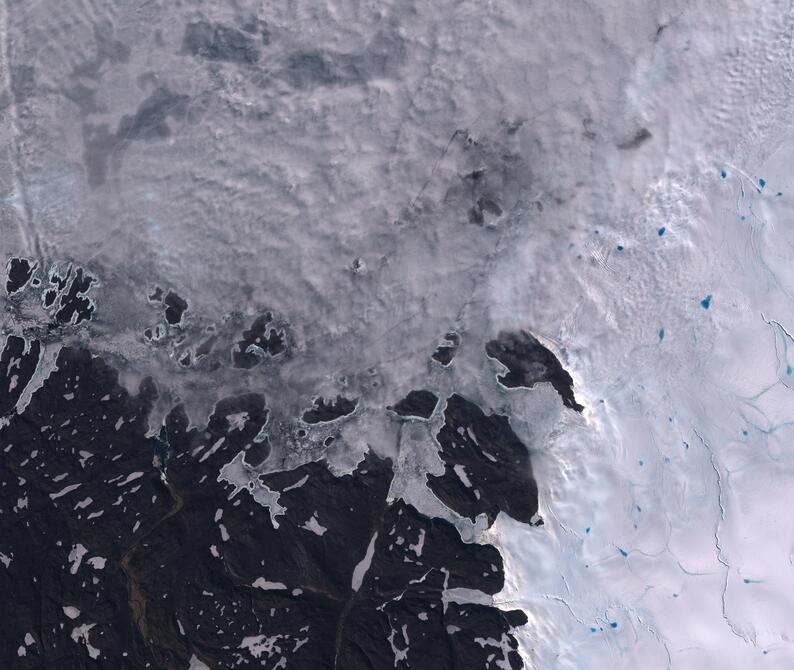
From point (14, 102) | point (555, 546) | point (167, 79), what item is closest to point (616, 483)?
point (555, 546)

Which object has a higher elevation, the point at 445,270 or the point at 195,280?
the point at 445,270

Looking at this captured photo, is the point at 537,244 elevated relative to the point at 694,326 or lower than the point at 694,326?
elevated

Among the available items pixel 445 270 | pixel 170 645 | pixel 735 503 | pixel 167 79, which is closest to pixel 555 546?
pixel 735 503

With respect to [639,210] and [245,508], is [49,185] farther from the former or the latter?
[639,210]

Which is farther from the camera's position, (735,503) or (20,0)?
(20,0)

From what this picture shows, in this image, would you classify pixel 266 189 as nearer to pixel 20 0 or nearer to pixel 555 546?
pixel 20 0

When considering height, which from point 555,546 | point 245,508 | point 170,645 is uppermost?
point 555,546
